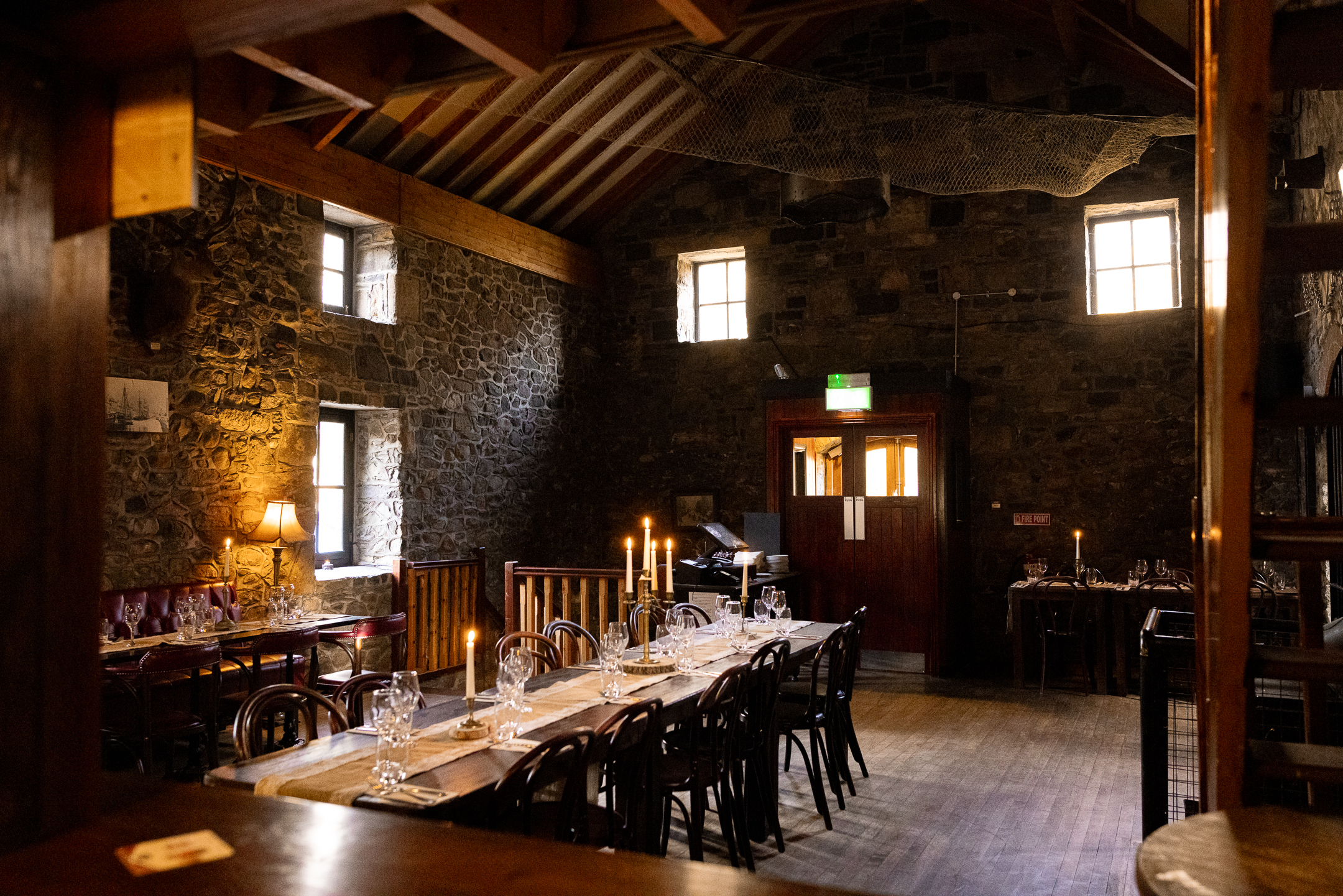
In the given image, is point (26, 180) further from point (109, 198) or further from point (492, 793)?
point (492, 793)

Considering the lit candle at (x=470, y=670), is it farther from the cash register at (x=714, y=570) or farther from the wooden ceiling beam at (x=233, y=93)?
the cash register at (x=714, y=570)

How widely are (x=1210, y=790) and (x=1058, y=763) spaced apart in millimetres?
3881

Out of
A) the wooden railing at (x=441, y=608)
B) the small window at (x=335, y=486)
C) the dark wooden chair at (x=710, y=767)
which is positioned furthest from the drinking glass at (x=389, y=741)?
the small window at (x=335, y=486)

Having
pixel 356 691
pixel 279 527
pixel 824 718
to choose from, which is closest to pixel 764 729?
pixel 824 718

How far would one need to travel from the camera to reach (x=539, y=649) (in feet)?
17.7

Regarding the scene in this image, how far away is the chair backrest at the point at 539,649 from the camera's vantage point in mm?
4883

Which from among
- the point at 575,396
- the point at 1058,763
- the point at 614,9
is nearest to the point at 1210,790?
the point at 614,9

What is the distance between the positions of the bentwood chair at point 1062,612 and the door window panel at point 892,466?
1.47 meters

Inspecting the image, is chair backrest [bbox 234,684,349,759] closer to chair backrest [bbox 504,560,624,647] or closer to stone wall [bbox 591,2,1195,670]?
chair backrest [bbox 504,560,624,647]

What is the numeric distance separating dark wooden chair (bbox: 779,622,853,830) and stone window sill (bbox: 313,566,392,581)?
3.81 metres

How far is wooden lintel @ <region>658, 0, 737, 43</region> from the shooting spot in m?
2.13

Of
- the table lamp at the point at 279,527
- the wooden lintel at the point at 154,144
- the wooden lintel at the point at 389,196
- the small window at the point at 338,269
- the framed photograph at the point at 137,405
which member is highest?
the wooden lintel at the point at 389,196

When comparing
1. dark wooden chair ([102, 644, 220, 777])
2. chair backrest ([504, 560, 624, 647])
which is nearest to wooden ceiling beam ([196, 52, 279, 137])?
dark wooden chair ([102, 644, 220, 777])

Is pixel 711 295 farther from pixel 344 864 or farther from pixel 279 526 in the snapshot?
pixel 344 864
